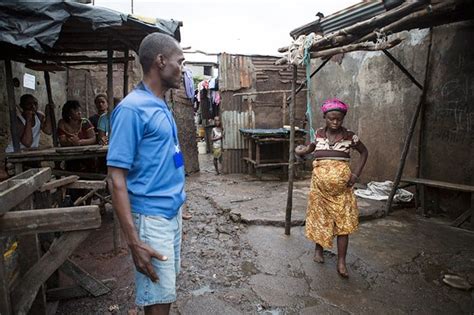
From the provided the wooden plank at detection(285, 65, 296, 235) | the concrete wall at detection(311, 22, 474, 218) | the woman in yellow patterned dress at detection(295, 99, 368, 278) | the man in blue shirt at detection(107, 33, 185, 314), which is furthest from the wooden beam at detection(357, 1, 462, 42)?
the man in blue shirt at detection(107, 33, 185, 314)

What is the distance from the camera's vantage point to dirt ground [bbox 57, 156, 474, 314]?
2.97 metres

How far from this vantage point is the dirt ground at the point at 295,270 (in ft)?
9.73

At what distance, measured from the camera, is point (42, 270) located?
184cm

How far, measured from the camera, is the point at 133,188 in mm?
1764

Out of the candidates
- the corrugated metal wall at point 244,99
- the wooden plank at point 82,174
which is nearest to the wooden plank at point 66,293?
the wooden plank at point 82,174

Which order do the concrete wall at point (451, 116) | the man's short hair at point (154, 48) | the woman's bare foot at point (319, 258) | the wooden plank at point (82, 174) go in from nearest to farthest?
the man's short hair at point (154, 48), the woman's bare foot at point (319, 258), the wooden plank at point (82, 174), the concrete wall at point (451, 116)

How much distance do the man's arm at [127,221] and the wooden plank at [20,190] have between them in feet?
1.63

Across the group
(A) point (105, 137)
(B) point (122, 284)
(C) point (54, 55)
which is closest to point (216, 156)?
(A) point (105, 137)

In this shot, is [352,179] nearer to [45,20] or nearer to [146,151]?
[146,151]

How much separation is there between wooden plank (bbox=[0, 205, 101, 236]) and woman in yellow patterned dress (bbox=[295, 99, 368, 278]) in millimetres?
2464

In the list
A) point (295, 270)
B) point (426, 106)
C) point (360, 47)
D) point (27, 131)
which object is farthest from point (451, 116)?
point (27, 131)

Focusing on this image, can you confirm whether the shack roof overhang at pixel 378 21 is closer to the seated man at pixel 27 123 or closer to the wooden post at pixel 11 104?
the wooden post at pixel 11 104

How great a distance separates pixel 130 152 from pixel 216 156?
28.3ft

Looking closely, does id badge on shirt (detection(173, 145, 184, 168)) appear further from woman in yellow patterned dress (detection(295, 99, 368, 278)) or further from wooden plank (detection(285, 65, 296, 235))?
wooden plank (detection(285, 65, 296, 235))
